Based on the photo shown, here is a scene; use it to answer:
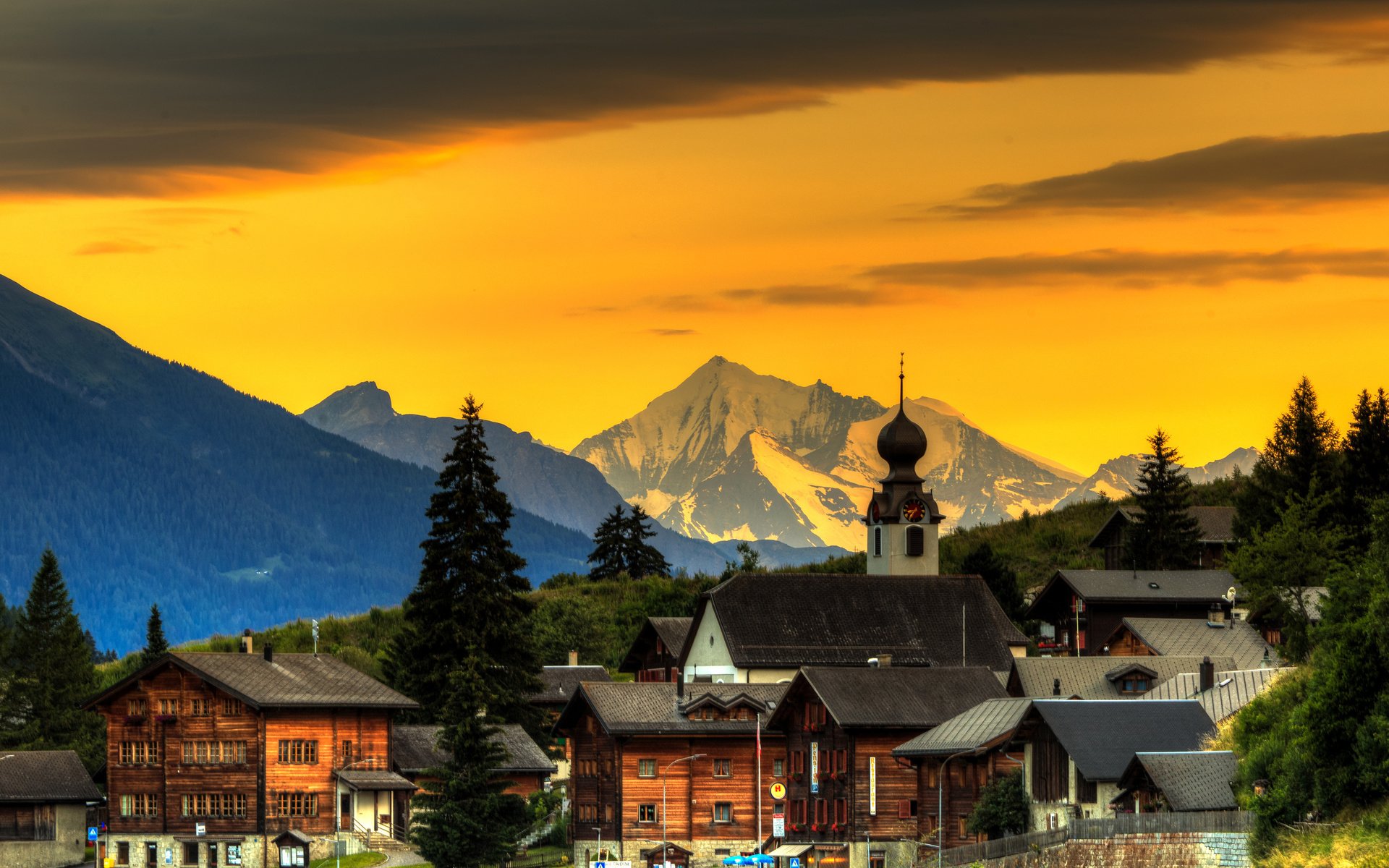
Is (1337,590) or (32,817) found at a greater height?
(1337,590)

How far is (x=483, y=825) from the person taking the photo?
9325cm

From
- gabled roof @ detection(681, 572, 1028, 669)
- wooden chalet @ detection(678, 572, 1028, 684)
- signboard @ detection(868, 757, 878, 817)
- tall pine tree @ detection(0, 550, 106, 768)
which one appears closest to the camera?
signboard @ detection(868, 757, 878, 817)

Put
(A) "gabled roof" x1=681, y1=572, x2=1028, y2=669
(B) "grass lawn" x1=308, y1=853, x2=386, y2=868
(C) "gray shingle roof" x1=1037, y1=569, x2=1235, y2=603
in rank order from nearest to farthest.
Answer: (B) "grass lawn" x1=308, y1=853, x2=386, y2=868 < (A) "gabled roof" x1=681, y1=572, x2=1028, y2=669 < (C) "gray shingle roof" x1=1037, y1=569, x2=1235, y2=603

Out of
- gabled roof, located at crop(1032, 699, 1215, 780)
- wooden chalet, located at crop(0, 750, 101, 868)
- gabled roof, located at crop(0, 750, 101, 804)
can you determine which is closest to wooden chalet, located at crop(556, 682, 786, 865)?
gabled roof, located at crop(1032, 699, 1215, 780)

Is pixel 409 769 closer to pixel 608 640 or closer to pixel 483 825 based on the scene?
pixel 483 825

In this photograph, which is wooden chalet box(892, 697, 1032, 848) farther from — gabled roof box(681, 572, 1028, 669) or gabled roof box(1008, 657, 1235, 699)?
gabled roof box(681, 572, 1028, 669)

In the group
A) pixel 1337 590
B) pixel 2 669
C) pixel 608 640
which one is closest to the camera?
pixel 1337 590

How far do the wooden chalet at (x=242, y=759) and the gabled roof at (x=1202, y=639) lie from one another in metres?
33.7

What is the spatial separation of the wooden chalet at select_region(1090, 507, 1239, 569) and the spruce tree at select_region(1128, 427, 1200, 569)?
2.46ft

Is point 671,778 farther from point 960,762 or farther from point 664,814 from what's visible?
point 960,762

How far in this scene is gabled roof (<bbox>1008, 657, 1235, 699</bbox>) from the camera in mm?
98625

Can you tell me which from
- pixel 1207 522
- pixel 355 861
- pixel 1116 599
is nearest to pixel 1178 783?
pixel 355 861

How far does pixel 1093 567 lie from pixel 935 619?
38897 millimetres

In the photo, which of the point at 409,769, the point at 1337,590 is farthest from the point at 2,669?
the point at 1337,590
